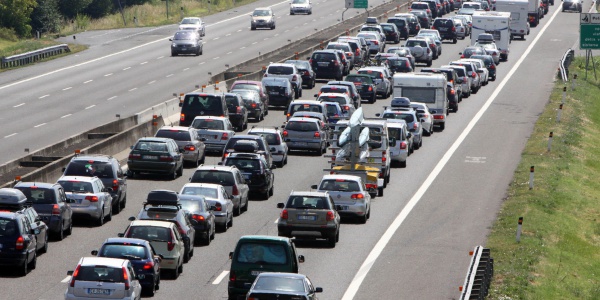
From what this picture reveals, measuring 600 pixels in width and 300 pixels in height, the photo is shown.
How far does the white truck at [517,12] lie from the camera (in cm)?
9962

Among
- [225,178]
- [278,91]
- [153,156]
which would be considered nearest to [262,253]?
[225,178]

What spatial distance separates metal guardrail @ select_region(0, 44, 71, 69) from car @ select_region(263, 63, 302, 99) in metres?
18.6

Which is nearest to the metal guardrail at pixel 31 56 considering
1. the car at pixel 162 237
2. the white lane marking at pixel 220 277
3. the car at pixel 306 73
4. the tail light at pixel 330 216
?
the car at pixel 306 73

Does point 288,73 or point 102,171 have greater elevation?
point 102,171


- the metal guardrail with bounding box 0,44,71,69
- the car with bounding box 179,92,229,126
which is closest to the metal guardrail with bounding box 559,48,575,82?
the metal guardrail with bounding box 0,44,71,69

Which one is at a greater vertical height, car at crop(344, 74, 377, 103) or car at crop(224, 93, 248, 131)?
car at crop(224, 93, 248, 131)

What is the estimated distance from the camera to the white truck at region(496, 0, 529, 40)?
9962cm

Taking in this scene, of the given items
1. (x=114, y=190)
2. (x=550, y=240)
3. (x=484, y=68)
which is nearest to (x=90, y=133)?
(x=114, y=190)

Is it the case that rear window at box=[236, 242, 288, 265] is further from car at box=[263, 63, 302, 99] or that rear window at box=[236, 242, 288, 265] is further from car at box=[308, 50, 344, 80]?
car at box=[308, 50, 344, 80]

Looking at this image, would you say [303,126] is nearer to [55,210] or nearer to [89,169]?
[89,169]

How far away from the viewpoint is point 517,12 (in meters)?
100

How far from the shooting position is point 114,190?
126ft

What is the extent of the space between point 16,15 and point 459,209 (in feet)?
195

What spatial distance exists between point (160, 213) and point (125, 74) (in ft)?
150
